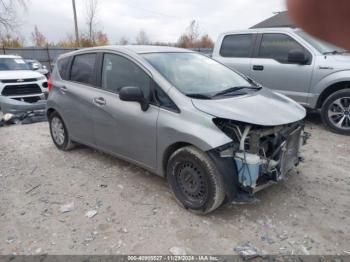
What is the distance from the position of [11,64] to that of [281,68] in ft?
27.2

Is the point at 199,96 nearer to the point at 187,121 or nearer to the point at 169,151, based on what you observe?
the point at 187,121

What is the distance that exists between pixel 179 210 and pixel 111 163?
166 centimetres

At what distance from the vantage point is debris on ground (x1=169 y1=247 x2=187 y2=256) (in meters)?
2.72

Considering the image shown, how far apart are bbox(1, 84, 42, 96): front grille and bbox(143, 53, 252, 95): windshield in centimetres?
636

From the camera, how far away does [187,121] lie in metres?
3.19

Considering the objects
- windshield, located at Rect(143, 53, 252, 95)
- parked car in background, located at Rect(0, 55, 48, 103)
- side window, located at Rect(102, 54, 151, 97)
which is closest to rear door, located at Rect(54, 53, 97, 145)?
side window, located at Rect(102, 54, 151, 97)

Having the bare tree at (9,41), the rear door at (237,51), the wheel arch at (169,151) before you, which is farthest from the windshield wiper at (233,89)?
the bare tree at (9,41)

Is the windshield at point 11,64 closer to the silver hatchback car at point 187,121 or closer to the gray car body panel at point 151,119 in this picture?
the gray car body panel at point 151,119

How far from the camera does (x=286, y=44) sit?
20.6 feet

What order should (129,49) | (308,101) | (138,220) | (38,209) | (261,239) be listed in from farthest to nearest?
(308,101) < (129,49) < (38,209) < (138,220) < (261,239)

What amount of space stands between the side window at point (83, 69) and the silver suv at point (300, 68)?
11.5 feet

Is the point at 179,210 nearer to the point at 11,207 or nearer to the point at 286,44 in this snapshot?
the point at 11,207

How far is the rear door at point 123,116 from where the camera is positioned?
3.58 m

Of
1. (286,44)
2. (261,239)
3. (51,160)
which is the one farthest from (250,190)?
(286,44)
